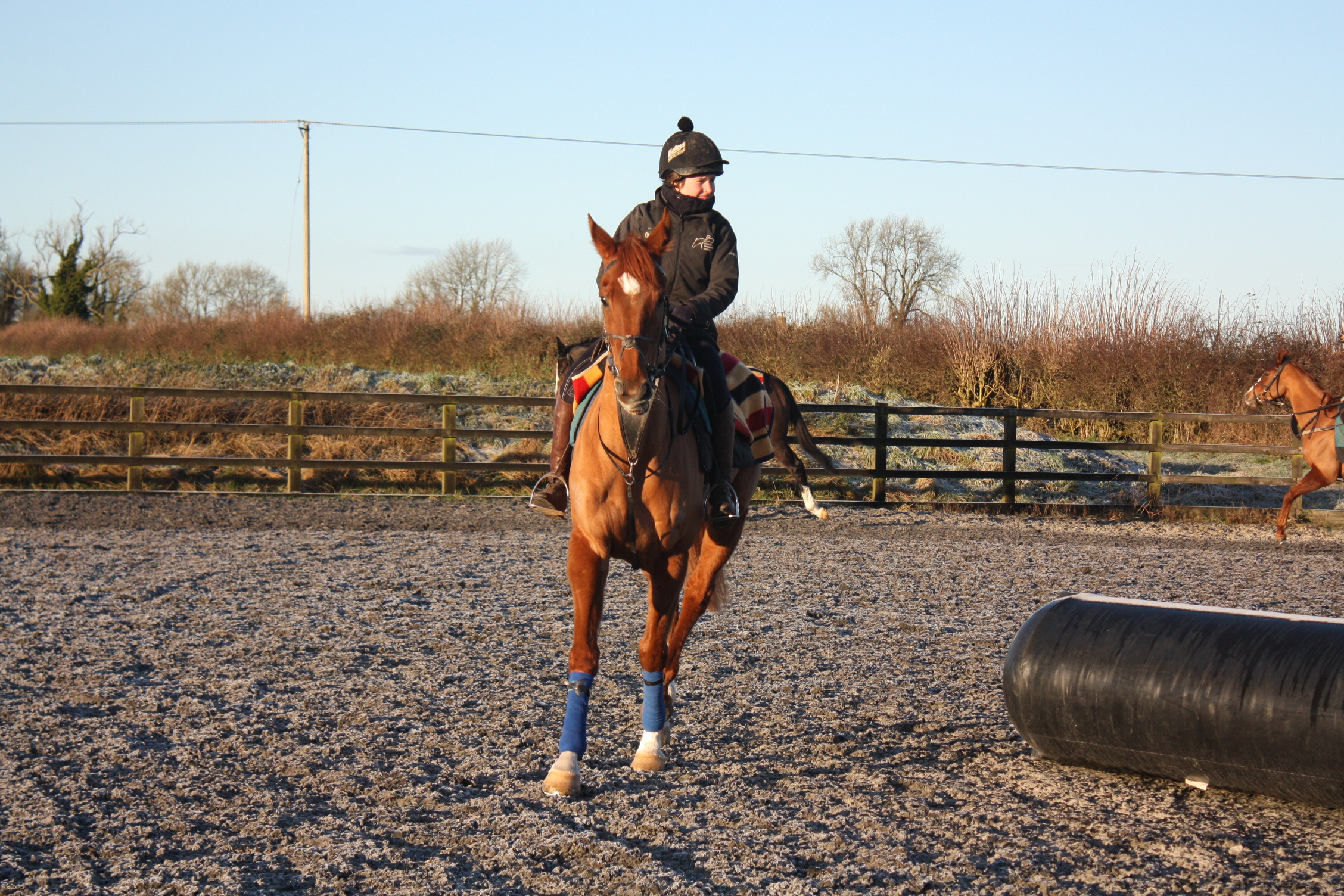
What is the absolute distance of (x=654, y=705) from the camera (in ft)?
14.1

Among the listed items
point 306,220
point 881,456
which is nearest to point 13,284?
point 306,220

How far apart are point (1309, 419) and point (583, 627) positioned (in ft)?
37.5

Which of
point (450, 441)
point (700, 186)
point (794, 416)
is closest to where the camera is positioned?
point (700, 186)

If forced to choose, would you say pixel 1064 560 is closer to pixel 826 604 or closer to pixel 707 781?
pixel 826 604

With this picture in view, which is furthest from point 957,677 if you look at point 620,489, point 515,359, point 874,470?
point 515,359

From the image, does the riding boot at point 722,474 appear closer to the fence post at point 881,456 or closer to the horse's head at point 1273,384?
the fence post at point 881,456

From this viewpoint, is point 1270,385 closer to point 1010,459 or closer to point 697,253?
point 1010,459

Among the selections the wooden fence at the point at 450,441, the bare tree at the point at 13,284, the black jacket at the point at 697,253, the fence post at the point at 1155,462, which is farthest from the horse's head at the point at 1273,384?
the bare tree at the point at 13,284

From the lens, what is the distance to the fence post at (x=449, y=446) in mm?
14633

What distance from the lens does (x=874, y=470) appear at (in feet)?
48.7

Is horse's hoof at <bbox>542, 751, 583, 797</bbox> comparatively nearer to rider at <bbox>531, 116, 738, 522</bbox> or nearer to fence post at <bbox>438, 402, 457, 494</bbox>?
rider at <bbox>531, 116, 738, 522</bbox>

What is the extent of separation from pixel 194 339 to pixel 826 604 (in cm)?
2043

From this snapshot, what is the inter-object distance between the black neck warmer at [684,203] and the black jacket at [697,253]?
0.02m

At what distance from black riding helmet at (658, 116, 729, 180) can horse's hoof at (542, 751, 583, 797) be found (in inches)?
103
